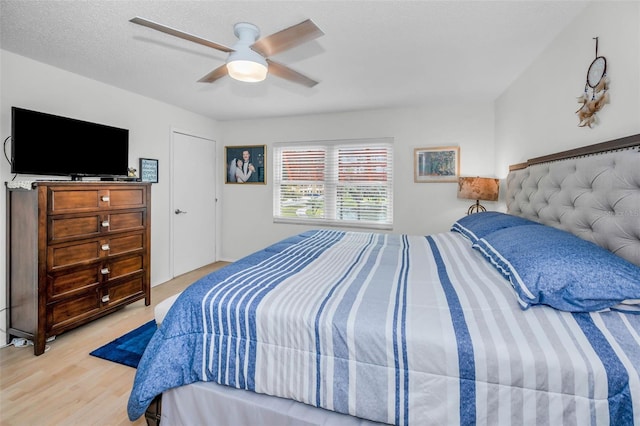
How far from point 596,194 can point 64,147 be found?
3.76 metres

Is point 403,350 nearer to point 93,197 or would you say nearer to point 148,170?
point 93,197

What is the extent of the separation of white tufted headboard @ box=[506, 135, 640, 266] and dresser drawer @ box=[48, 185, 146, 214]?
348 cm

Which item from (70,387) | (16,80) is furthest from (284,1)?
(70,387)

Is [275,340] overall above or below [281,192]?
below

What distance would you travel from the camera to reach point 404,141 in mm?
3904

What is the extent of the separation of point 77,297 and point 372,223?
3234mm

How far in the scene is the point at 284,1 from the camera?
1.73m

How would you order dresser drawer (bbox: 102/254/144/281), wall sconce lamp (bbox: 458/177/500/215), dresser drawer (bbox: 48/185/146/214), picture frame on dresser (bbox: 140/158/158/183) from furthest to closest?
picture frame on dresser (bbox: 140/158/158/183)
wall sconce lamp (bbox: 458/177/500/215)
dresser drawer (bbox: 102/254/144/281)
dresser drawer (bbox: 48/185/146/214)

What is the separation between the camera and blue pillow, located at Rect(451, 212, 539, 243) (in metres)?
1.97

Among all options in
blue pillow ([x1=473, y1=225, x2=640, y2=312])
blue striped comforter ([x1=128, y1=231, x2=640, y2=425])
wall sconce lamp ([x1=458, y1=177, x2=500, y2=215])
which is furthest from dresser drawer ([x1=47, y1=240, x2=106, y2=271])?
wall sconce lamp ([x1=458, y1=177, x2=500, y2=215])

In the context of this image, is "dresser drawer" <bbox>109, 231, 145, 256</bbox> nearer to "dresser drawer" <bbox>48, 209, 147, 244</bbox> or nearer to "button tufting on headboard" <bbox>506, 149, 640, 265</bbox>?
"dresser drawer" <bbox>48, 209, 147, 244</bbox>

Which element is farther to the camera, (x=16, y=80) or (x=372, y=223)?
(x=372, y=223)

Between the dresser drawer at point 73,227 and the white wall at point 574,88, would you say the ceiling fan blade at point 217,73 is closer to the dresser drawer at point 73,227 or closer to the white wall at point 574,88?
the dresser drawer at point 73,227

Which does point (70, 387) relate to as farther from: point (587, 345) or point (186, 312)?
point (587, 345)
